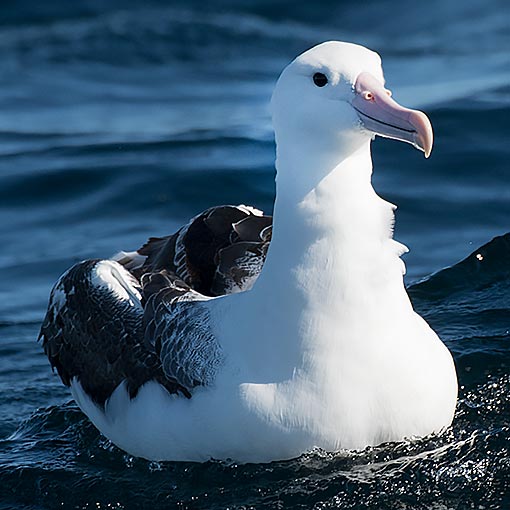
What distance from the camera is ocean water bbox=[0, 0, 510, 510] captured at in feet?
19.1

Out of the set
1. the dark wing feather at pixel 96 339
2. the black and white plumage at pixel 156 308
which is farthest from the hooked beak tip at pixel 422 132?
the dark wing feather at pixel 96 339

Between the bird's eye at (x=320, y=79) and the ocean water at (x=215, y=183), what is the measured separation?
146 centimetres

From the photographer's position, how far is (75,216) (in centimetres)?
1074

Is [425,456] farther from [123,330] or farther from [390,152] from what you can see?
[390,152]

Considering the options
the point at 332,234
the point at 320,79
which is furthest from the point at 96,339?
the point at 320,79

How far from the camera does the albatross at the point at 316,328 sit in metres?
5.26

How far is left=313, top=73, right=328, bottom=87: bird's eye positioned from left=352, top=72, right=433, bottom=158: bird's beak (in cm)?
12

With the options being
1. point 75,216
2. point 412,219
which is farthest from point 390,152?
point 75,216

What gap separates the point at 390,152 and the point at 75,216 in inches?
104

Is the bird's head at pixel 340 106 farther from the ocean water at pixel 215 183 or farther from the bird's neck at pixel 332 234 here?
the ocean water at pixel 215 183

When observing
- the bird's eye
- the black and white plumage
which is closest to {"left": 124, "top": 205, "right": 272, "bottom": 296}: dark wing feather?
the black and white plumage

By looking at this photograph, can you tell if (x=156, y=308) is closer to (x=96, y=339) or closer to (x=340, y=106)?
(x=96, y=339)

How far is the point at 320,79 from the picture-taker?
525 cm

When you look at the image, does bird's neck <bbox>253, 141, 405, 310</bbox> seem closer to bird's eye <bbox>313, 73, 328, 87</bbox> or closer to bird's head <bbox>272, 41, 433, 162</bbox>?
bird's head <bbox>272, 41, 433, 162</bbox>
